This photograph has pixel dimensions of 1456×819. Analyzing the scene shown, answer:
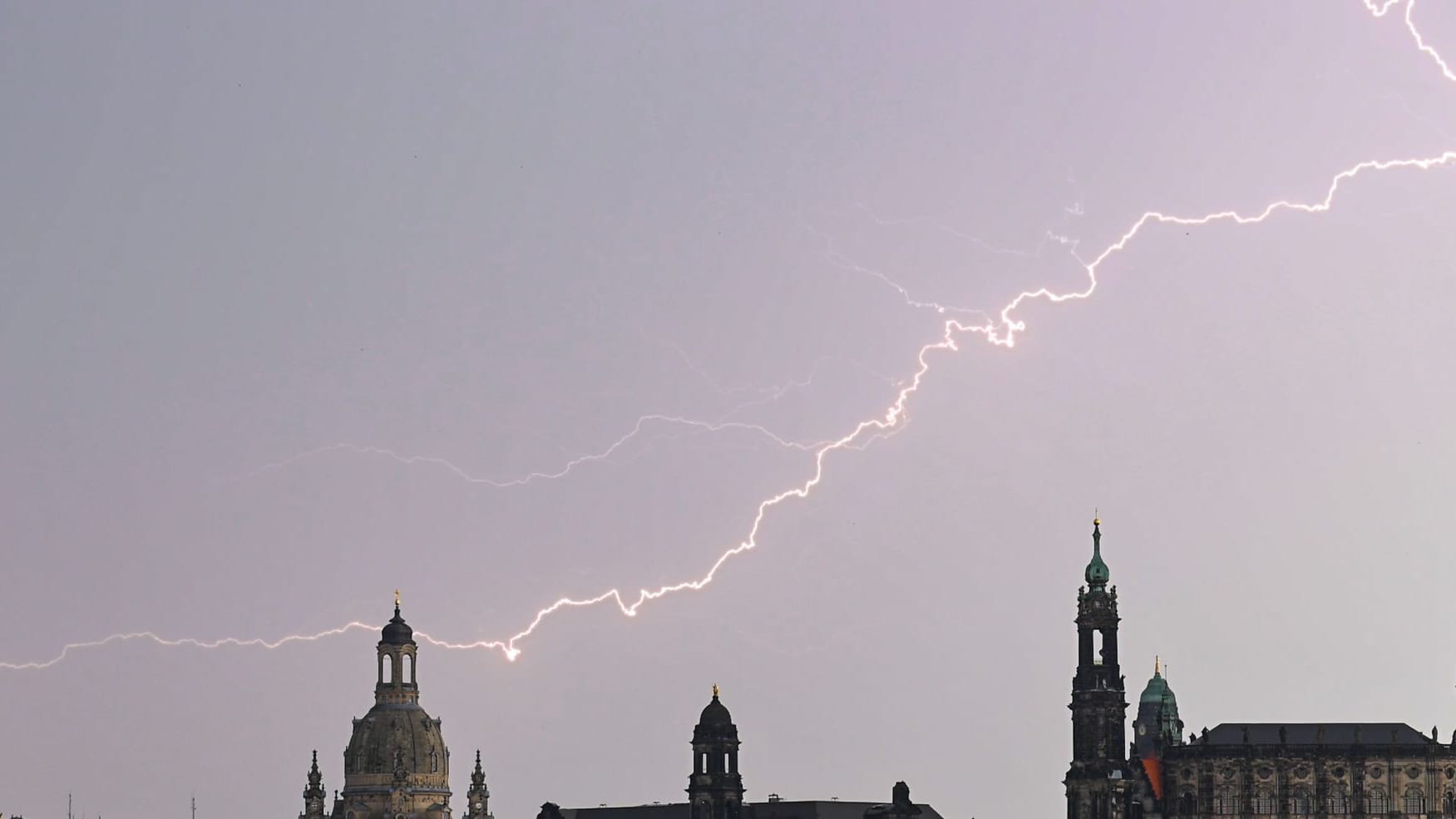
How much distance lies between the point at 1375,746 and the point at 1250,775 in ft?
24.7

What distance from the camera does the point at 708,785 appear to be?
199 meters

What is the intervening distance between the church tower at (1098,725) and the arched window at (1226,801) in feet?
17.4

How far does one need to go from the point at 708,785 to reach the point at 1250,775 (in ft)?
116

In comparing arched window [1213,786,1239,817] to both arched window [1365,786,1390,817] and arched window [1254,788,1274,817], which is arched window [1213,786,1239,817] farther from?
arched window [1365,786,1390,817]

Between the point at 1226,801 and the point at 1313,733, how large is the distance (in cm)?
693

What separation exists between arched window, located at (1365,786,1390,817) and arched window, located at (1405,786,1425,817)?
1.11 m

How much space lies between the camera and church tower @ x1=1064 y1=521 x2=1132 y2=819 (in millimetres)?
185625

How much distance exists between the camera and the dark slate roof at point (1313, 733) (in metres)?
186

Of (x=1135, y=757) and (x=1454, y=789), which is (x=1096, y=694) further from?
(x=1454, y=789)

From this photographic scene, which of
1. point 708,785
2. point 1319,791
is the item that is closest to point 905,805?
point 708,785

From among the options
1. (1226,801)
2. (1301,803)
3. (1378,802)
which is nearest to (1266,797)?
(1301,803)

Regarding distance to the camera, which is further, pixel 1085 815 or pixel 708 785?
pixel 708 785

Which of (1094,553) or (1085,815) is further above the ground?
(1094,553)

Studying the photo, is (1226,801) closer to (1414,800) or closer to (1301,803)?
(1301,803)
